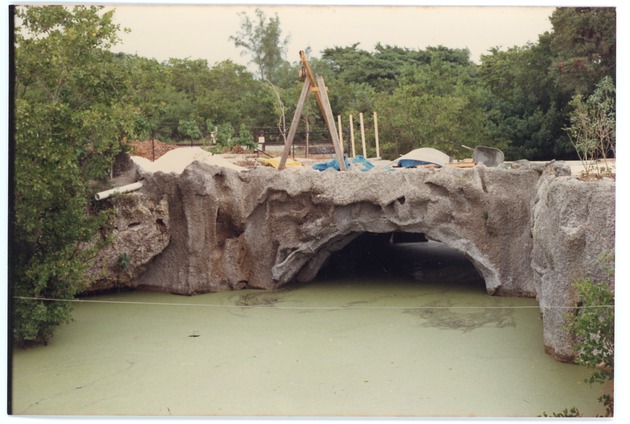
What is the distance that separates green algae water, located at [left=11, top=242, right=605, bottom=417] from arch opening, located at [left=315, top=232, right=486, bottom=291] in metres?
0.64

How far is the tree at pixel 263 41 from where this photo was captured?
870 cm

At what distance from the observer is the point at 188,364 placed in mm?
7941

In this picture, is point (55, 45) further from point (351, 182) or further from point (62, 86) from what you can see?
point (351, 182)

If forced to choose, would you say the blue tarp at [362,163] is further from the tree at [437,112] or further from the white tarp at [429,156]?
the tree at [437,112]

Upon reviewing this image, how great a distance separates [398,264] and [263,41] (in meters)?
3.96

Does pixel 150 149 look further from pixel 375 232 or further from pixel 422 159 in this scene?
pixel 422 159

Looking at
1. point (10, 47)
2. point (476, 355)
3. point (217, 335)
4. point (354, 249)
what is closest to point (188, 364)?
point (217, 335)

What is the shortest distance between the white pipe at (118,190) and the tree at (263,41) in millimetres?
2162

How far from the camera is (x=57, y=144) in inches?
317

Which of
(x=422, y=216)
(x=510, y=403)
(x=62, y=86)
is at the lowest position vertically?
(x=510, y=403)

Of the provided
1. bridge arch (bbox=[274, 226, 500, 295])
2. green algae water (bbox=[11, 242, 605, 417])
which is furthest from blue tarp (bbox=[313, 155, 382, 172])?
green algae water (bbox=[11, 242, 605, 417])

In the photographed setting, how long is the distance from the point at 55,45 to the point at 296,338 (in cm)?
379

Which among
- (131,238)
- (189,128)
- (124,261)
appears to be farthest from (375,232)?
(189,128)

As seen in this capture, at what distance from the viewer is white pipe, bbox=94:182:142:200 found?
9.91 m
